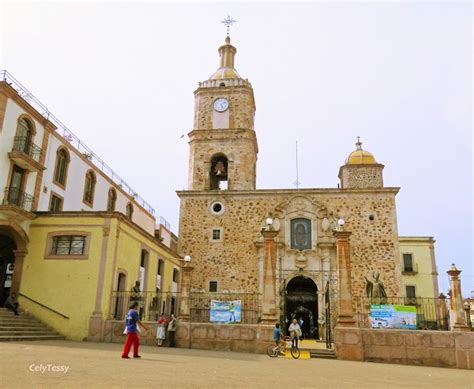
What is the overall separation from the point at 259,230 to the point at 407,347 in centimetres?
1294

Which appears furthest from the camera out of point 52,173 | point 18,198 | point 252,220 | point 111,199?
point 111,199

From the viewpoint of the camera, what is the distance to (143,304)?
2047 cm

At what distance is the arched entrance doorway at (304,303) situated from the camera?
23406 millimetres

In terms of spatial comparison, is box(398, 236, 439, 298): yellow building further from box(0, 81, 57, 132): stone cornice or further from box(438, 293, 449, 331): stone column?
box(0, 81, 57, 132): stone cornice

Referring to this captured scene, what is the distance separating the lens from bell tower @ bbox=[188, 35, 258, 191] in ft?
86.8

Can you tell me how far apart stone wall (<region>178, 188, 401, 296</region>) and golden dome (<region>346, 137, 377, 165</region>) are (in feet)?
18.6

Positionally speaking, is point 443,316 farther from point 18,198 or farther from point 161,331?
point 18,198

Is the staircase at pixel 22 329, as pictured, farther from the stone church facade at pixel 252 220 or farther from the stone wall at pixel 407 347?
the stone wall at pixel 407 347

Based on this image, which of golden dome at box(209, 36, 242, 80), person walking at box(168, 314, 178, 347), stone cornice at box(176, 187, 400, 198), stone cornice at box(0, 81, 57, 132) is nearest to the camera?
person walking at box(168, 314, 178, 347)

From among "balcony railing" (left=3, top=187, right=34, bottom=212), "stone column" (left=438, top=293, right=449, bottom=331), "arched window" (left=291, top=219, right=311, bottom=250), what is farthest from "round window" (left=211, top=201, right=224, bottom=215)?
"stone column" (left=438, top=293, right=449, bottom=331)

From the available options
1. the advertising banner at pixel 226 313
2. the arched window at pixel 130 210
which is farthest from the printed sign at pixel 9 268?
the arched window at pixel 130 210

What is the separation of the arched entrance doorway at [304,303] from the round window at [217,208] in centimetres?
606

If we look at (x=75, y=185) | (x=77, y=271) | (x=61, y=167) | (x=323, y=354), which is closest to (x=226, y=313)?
(x=323, y=354)

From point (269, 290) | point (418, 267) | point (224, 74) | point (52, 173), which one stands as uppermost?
point (224, 74)
